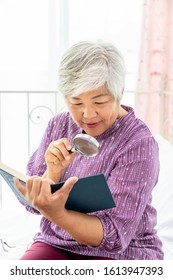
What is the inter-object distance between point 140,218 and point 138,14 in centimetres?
175

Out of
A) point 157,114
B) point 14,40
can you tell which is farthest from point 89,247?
point 14,40

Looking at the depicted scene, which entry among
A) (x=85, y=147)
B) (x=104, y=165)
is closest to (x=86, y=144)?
(x=85, y=147)

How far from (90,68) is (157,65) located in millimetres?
1467

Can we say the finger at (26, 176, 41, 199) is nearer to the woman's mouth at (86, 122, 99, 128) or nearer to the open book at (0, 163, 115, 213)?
the open book at (0, 163, 115, 213)

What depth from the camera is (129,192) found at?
4.02 ft

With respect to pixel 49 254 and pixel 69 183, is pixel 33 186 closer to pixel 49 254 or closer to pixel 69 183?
pixel 69 183

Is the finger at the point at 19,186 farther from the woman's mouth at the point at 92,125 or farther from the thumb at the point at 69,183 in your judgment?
the woman's mouth at the point at 92,125

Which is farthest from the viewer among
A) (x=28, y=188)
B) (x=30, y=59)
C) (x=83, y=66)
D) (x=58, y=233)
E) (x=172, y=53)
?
(x=30, y=59)

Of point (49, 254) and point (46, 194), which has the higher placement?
point (46, 194)

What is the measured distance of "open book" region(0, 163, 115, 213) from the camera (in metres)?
1.06

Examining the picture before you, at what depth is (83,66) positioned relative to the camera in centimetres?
123

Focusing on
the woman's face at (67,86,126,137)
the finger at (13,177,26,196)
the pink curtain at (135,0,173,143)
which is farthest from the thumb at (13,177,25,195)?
the pink curtain at (135,0,173,143)

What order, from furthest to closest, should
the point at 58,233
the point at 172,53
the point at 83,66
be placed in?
the point at 172,53 → the point at 58,233 → the point at 83,66

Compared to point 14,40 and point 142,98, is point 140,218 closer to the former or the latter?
point 142,98
